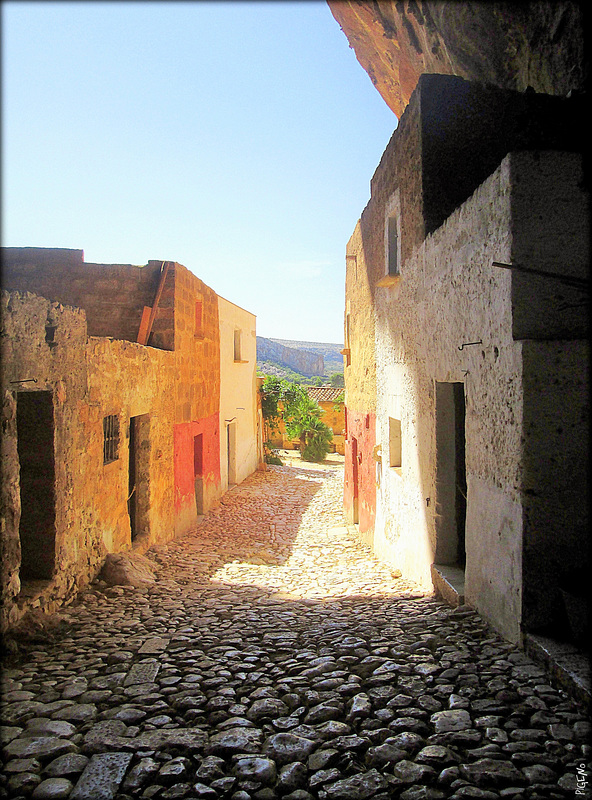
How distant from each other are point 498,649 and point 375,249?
6.61m

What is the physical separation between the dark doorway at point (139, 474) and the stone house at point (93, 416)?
0.01 meters

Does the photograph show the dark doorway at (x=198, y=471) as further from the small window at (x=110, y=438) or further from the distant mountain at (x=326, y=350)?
the distant mountain at (x=326, y=350)

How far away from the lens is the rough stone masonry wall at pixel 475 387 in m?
3.29

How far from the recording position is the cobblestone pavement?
217 centimetres

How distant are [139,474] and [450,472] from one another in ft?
14.9

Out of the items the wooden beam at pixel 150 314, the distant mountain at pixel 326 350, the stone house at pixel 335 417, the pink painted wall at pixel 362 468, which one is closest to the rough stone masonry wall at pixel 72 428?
the wooden beam at pixel 150 314

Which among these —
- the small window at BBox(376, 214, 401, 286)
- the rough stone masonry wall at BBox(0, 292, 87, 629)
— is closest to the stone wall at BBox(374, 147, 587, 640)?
the small window at BBox(376, 214, 401, 286)

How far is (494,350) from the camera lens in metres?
3.52

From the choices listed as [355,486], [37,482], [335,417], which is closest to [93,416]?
[37,482]

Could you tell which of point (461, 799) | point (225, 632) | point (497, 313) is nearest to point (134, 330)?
point (225, 632)

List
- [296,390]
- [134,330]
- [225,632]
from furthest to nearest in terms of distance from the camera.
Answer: [296,390]
[134,330]
[225,632]

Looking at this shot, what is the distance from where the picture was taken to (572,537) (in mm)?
3062

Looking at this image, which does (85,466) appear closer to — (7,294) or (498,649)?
(7,294)

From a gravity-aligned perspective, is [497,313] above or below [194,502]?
above
